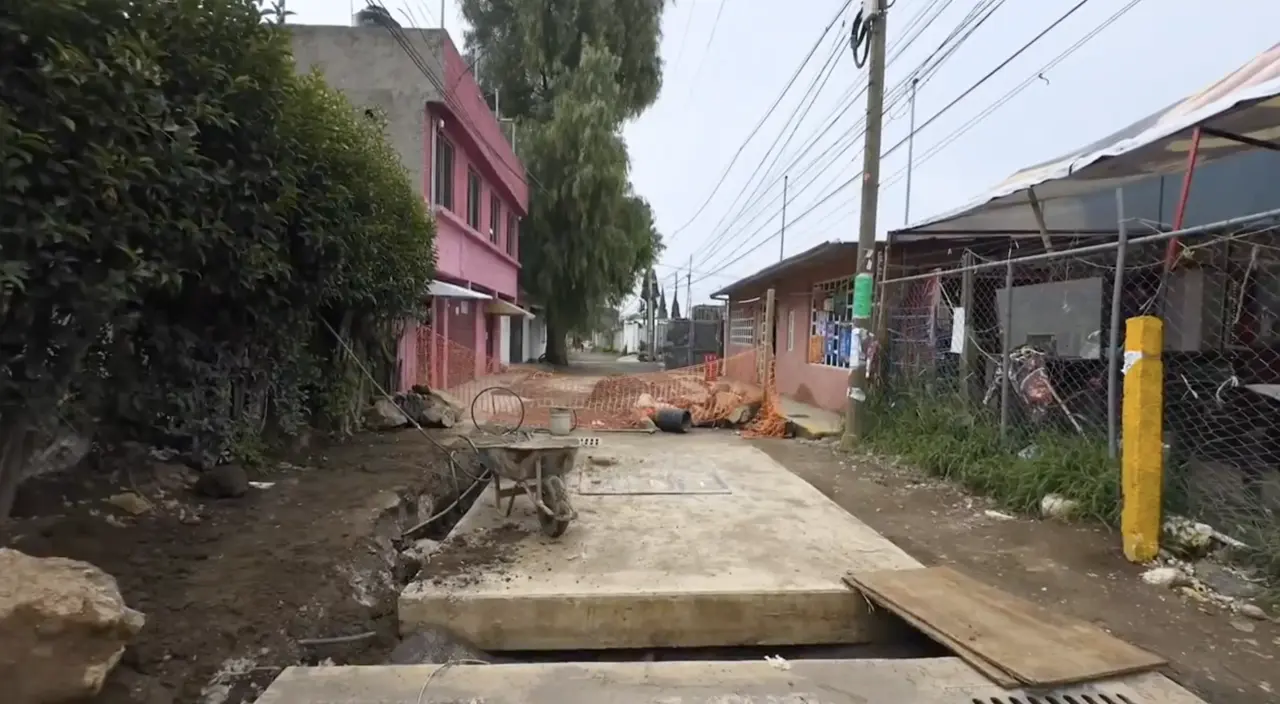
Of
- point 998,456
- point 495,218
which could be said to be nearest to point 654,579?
point 998,456

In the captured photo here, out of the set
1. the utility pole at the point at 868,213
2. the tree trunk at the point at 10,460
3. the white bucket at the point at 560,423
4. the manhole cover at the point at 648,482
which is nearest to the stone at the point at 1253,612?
the manhole cover at the point at 648,482

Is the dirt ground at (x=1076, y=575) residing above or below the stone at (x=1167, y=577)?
below

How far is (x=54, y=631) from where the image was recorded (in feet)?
7.95

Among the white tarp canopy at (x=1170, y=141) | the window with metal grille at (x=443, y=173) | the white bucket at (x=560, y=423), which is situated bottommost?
the white bucket at (x=560, y=423)

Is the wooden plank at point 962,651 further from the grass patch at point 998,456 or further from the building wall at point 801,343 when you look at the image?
the building wall at point 801,343

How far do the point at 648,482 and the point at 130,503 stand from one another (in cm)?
374

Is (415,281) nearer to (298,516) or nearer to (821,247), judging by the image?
(298,516)

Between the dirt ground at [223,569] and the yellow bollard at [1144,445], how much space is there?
4.30m

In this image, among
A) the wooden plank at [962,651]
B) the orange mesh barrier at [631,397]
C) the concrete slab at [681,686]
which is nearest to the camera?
the concrete slab at [681,686]

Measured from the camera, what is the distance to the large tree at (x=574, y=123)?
21.4 meters

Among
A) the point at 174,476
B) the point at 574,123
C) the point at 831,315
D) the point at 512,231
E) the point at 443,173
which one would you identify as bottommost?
the point at 174,476

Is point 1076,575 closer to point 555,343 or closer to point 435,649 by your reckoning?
point 435,649

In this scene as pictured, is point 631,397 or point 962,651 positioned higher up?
point 631,397

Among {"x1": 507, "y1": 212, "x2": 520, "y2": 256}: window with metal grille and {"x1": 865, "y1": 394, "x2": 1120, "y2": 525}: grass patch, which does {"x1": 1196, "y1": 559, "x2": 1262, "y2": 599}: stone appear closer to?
{"x1": 865, "y1": 394, "x2": 1120, "y2": 525}: grass patch
